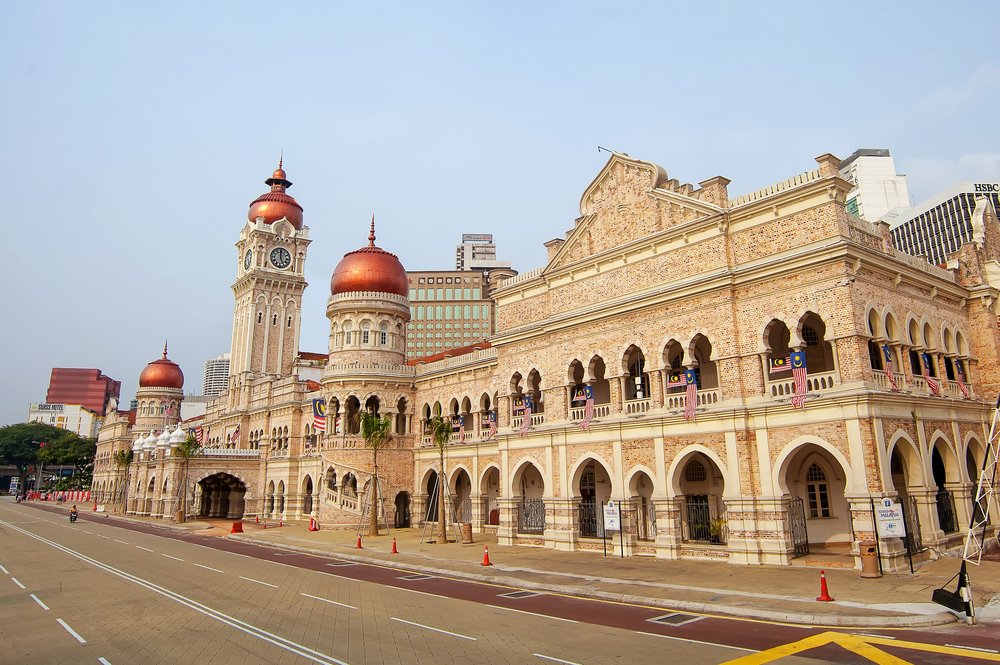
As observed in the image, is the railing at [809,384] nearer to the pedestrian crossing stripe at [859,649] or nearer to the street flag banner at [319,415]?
the pedestrian crossing stripe at [859,649]

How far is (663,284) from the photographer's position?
24953mm

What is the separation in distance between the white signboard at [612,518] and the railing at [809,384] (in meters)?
6.96

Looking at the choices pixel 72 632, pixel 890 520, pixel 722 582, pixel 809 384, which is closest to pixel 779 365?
pixel 809 384

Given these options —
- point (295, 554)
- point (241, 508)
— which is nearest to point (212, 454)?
point (241, 508)

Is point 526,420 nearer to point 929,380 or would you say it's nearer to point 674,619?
point 929,380

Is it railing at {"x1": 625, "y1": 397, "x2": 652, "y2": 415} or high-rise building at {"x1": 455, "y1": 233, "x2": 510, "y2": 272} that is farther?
high-rise building at {"x1": 455, "y1": 233, "x2": 510, "y2": 272}

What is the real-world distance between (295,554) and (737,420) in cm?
1954

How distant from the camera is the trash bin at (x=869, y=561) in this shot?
17297 mm

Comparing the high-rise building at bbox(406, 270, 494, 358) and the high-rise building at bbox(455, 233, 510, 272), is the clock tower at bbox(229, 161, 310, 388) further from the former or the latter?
the high-rise building at bbox(455, 233, 510, 272)

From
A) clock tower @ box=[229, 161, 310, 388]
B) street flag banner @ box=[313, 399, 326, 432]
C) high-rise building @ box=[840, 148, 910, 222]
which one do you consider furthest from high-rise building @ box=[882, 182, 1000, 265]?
street flag banner @ box=[313, 399, 326, 432]

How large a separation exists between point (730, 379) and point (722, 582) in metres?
7.07

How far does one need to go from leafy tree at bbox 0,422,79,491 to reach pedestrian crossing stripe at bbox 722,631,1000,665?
134487 millimetres

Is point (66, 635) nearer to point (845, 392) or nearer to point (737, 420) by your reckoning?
point (737, 420)

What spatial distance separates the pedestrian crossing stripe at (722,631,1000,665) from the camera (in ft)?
34.0
